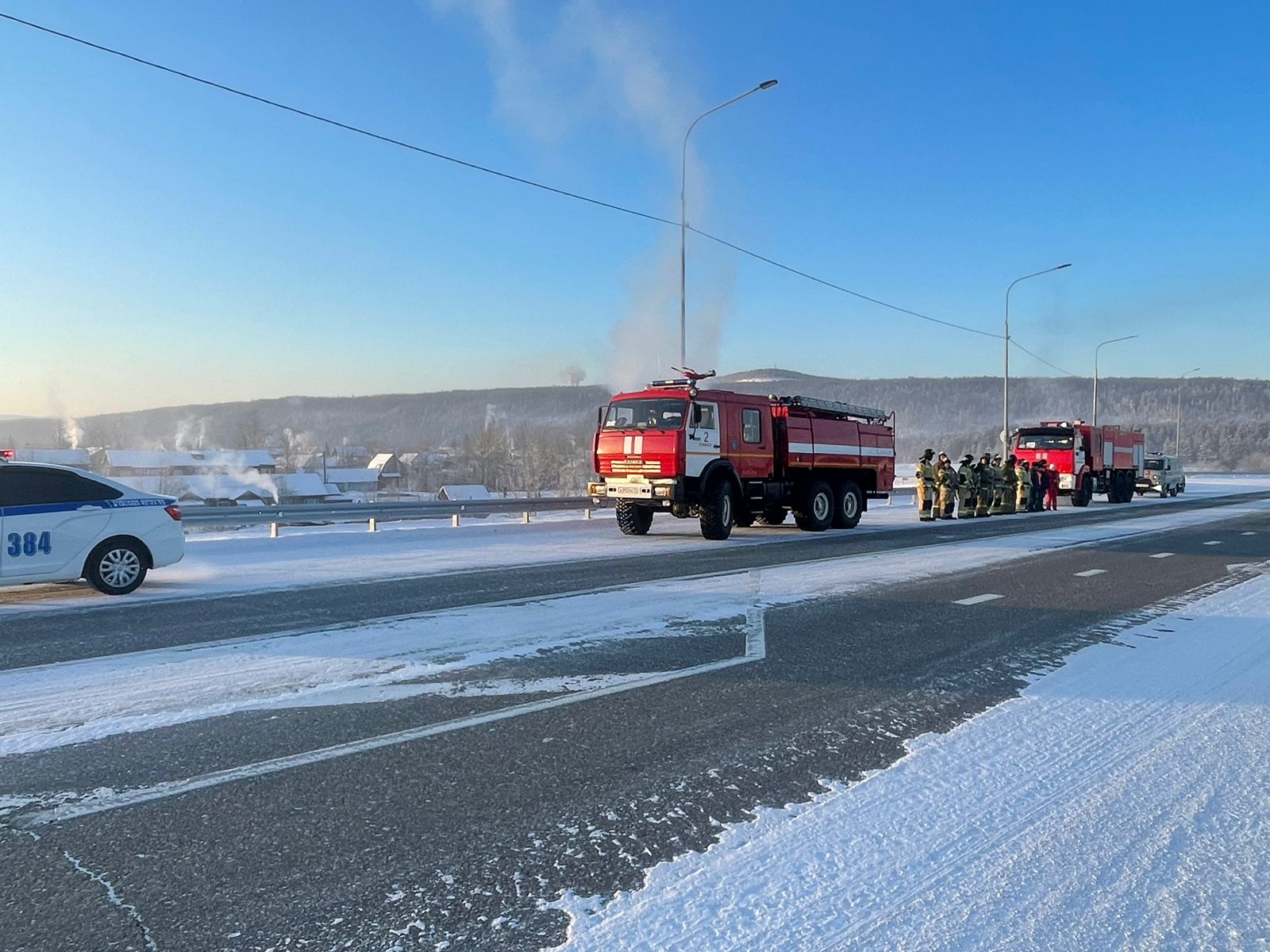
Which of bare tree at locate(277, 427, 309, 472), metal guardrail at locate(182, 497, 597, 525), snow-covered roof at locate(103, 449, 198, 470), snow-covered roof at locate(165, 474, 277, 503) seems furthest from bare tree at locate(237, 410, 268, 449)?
metal guardrail at locate(182, 497, 597, 525)

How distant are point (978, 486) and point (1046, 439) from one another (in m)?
9.13

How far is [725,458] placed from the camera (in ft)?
54.7

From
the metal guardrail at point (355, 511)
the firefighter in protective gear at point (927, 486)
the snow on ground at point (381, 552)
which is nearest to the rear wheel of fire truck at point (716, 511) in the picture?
the snow on ground at point (381, 552)

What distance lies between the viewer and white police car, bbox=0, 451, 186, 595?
888 cm

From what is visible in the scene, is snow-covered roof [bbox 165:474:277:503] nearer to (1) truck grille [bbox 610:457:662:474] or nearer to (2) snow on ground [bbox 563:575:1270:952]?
(1) truck grille [bbox 610:457:662:474]

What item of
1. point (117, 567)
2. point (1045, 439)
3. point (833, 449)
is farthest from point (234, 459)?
point (117, 567)

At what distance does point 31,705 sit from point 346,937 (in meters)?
3.60

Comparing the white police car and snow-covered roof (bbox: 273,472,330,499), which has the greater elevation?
the white police car

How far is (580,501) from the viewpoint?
26.4 metres

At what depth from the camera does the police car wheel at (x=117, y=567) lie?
9391mm

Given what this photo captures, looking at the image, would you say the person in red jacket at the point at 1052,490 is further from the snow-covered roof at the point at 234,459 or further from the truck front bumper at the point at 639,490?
the snow-covered roof at the point at 234,459

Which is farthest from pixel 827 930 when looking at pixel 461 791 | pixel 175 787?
pixel 175 787

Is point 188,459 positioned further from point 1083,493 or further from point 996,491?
point 996,491

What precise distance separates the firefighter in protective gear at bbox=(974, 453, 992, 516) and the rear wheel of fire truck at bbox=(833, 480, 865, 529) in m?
6.22
